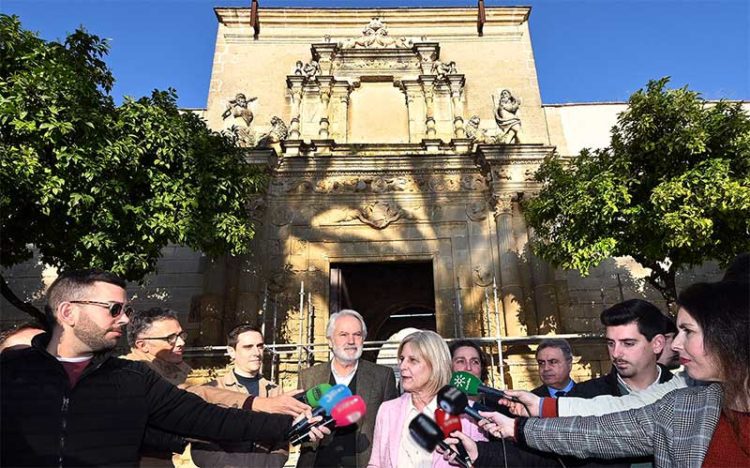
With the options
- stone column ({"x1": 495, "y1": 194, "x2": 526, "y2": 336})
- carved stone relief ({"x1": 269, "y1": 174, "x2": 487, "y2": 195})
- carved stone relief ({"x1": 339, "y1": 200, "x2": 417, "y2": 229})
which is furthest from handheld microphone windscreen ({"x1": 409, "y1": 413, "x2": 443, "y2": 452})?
carved stone relief ({"x1": 269, "y1": 174, "x2": 487, "y2": 195})

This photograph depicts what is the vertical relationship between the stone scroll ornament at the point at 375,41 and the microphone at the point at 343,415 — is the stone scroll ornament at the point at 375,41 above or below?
above

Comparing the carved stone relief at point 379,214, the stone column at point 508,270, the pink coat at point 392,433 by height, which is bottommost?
the pink coat at point 392,433

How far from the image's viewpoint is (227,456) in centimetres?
289

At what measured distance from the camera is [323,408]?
219cm

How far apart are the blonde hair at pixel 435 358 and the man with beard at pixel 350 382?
2.09ft

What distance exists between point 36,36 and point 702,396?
7.63 m

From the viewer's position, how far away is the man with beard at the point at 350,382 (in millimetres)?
2965

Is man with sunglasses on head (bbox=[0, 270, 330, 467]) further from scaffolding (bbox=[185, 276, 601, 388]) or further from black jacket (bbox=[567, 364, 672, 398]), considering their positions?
scaffolding (bbox=[185, 276, 601, 388])

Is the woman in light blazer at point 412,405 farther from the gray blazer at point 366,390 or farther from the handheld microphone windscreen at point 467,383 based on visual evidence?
the gray blazer at point 366,390

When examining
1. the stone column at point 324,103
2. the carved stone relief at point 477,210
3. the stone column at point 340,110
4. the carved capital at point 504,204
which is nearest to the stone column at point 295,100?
the stone column at point 324,103

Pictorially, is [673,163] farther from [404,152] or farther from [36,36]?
[36,36]

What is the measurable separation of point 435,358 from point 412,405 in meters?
0.29

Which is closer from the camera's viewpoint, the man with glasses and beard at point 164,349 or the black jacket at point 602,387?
the man with glasses and beard at point 164,349

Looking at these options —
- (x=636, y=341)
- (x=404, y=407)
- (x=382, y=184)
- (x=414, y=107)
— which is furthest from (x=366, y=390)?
(x=414, y=107)
